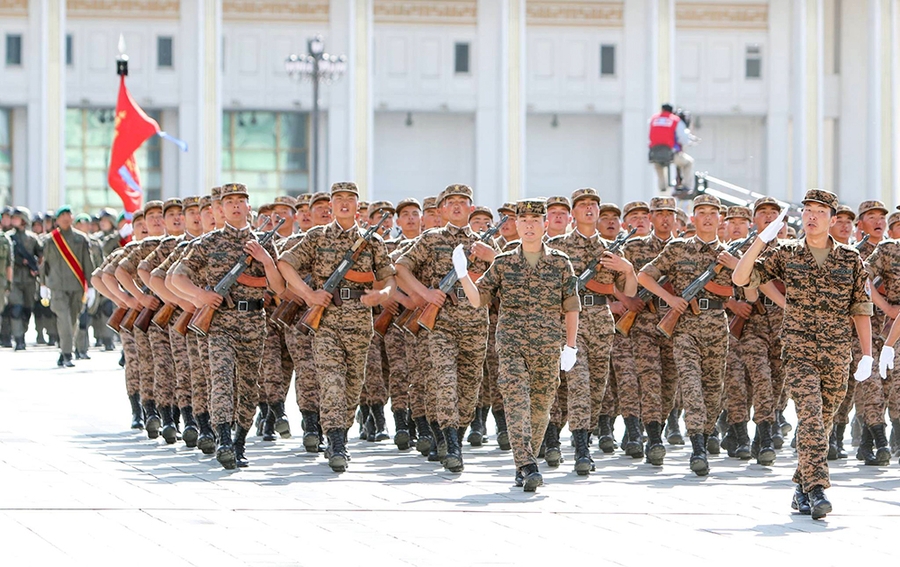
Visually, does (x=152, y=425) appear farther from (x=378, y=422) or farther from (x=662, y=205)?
(x=662, y=205)

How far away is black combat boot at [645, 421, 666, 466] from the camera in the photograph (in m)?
12.5

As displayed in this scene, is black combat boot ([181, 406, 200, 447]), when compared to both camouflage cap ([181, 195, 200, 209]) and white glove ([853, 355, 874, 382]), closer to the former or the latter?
camouflage cap ([181, 195, 200, 209])

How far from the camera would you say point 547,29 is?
55406mm

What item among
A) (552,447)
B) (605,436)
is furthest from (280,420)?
(552,447)

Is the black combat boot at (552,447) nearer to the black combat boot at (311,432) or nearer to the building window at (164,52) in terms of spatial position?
the black combat boot at (311,432)

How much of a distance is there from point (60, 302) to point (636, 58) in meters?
35.5

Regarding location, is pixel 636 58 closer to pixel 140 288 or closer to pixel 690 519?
pixel 140 288

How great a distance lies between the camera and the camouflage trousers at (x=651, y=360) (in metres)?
12.9

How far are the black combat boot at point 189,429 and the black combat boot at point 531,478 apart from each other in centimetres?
345

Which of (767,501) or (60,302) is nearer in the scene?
(767,501)

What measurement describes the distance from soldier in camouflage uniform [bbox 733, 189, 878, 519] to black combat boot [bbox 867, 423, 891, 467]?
3257 mm

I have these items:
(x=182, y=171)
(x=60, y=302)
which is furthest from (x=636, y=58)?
(x=60, y=302)

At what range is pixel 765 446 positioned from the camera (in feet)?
41.9

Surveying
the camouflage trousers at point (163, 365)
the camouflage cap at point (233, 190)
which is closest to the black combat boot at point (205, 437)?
the camouflage trousers at point (163, 365)
